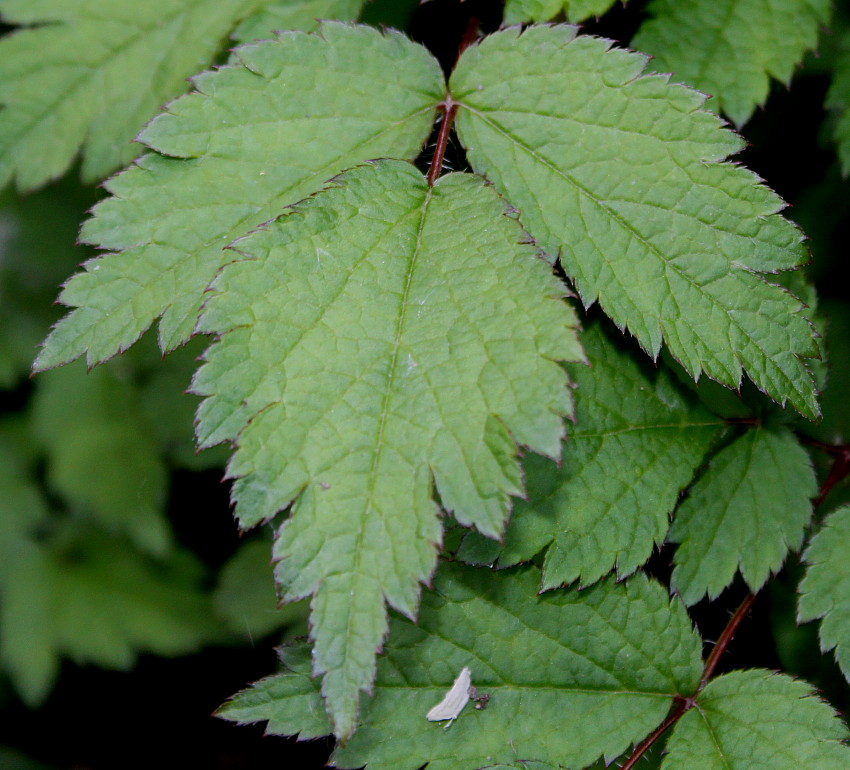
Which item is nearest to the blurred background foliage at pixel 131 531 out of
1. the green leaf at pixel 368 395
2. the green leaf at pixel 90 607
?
the green leaf at pixel 90 607

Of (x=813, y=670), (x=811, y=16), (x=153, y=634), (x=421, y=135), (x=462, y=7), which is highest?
(x=811, y=16)

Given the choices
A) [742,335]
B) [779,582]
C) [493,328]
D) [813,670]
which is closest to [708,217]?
[742,335]

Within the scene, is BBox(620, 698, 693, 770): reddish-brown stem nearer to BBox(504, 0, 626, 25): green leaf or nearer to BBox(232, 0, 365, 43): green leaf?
BBox(504, 0, 626, 25): green leaf

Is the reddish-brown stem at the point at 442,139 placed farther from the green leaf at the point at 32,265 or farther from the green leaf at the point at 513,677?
the green leaf at the point at 32,265

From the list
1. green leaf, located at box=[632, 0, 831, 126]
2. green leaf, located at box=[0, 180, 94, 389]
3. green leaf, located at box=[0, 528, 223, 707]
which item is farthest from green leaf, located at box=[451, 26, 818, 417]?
green leaf, located at box=[0, 180, 94, 389]

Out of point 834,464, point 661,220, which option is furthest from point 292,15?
point 834,464

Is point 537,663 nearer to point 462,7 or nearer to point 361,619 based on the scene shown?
point 361,619
